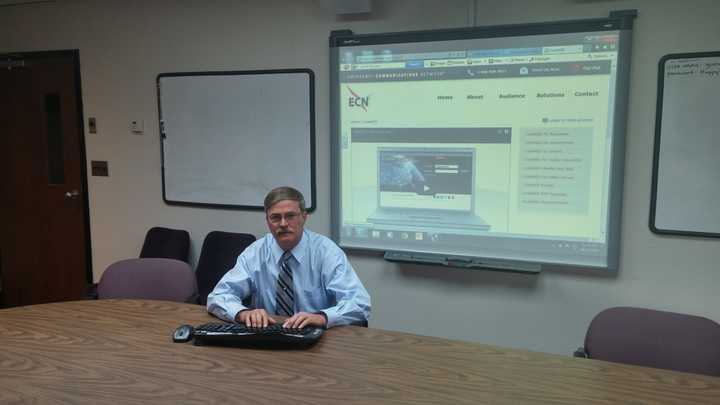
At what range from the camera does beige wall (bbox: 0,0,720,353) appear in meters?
2.52

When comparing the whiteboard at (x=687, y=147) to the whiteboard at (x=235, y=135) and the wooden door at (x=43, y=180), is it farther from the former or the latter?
the wooden door at (x=43, y=180)

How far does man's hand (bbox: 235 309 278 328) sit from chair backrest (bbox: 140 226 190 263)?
1795mm

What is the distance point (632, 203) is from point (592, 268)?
38 cm

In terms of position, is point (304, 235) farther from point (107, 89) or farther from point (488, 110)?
point (107, 89)

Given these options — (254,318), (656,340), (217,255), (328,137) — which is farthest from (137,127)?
(656,340)

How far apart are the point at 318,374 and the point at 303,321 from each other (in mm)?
291

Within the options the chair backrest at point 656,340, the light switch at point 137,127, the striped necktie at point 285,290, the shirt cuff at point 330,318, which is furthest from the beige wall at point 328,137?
the shirt cuff at point 330,318

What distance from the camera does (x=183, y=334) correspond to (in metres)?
1.72

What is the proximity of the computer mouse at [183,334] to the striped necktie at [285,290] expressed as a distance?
436 mm

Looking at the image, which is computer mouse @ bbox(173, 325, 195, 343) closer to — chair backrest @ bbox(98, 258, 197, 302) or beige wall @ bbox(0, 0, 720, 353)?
chair backrest @ bbox(98, 258, 197, 302)

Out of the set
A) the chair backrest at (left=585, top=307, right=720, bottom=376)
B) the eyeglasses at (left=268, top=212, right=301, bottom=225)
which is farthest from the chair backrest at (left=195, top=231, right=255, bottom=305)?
the chair backrest at (left=585, top=307, right=720, bottom=376)

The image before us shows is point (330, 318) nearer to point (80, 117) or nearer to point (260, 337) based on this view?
point (260, 337)

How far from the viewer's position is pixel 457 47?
275 cm

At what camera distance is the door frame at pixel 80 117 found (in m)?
3.69
